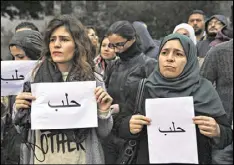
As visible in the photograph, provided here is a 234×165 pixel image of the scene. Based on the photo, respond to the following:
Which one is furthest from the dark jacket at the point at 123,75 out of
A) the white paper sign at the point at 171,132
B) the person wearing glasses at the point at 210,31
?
the person wearing glasses at the point at 210,31

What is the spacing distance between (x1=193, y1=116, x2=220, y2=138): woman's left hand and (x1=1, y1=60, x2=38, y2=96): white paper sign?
1.61 metres

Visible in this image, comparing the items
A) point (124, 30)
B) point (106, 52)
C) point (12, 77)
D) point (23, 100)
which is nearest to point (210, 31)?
point (106, 52)

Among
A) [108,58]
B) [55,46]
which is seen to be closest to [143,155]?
[55,46]

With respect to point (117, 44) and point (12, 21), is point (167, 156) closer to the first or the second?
point (117, 44)

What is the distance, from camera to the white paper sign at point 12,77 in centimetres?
385

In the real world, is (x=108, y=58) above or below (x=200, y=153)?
above

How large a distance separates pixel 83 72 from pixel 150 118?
1.68 ft

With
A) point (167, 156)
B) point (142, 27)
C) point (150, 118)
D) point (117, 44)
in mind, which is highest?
point (142, 27)

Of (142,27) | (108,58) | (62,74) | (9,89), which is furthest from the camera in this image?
(142,27)

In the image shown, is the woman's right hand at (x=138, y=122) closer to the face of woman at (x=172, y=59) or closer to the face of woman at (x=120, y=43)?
the face of woman at (x=172, y=59)

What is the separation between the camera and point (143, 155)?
2.99m

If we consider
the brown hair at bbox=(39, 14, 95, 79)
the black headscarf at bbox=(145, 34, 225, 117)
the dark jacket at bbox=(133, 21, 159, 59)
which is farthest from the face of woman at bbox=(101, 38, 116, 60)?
the black headscarf at bbox=(145, 34, 225, 117)

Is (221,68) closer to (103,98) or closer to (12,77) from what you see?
(103,98)

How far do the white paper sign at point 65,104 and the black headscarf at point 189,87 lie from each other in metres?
0.37
